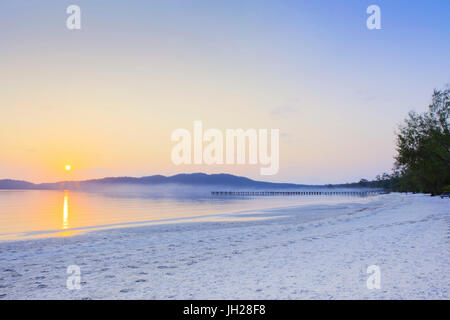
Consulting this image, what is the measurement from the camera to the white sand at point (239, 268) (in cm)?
675

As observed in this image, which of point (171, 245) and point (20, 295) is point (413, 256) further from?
point (20, 295)

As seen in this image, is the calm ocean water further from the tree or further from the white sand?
the tree

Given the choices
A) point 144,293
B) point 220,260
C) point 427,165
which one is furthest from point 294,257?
point 427,165

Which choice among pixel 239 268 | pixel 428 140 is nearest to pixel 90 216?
pixel 239 268

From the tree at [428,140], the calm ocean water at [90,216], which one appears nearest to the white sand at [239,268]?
the calm ocean water at [90,216]

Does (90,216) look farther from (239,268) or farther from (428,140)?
(428,140)

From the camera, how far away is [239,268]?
8.86 m

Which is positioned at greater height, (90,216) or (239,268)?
(239,268)

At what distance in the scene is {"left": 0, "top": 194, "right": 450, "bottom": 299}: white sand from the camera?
6.75 metres

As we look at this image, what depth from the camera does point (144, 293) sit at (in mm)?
6777

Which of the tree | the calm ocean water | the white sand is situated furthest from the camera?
the tree

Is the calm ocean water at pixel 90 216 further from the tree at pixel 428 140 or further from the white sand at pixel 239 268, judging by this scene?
the tree at pixel 428 140

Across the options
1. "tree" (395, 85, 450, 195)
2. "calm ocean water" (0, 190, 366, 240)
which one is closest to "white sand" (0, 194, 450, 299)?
"calm ocean water" (0, 190, 366, 240)

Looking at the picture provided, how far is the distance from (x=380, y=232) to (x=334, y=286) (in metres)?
9.76
